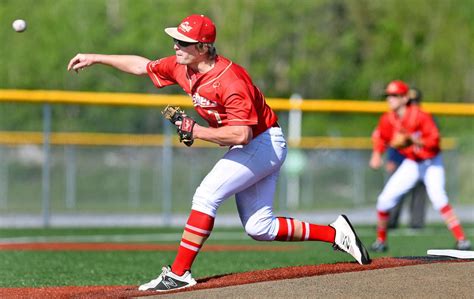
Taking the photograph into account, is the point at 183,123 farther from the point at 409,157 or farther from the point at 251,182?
the point at 409,157

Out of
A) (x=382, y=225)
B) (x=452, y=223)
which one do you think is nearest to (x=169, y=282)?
(x=382, y=225)

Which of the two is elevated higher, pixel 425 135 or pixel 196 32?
pixel 196 32

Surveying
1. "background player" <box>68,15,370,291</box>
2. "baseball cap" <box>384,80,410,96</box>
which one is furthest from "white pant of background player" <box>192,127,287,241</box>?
"baseball cap" <box>384,80,410,96</box>

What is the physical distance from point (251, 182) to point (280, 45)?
29.9 metres

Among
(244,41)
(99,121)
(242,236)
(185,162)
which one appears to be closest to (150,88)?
(244,41)

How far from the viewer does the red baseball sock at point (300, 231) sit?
295 inches

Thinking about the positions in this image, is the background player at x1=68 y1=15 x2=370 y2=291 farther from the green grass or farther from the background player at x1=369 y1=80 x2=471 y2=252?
the background player at x1=369 y1=80 x2=471 y2=252

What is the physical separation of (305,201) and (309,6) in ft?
46.8

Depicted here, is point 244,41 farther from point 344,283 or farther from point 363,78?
point 344,283

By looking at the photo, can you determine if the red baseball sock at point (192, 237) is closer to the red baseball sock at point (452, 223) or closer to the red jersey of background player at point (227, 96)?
the red jersey of background player at point (227, 96)

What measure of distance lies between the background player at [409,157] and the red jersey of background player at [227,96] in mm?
4715

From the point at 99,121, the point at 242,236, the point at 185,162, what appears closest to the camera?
the point at 242,236

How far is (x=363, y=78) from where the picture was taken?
3894 centimetres

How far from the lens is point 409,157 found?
1211 cm
